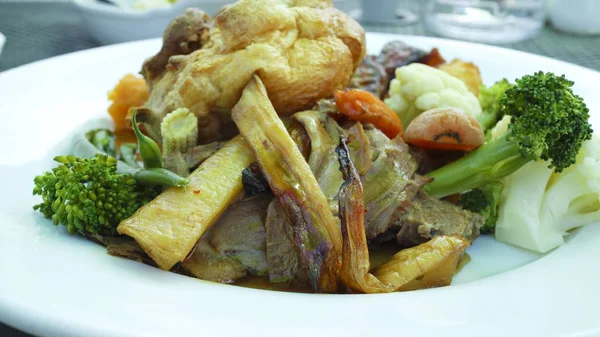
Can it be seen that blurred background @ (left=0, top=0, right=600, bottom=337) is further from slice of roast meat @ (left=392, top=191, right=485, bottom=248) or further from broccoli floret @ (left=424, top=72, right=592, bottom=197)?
slice of roast meat @ (left=392, top=191, right=485, bottom=248)

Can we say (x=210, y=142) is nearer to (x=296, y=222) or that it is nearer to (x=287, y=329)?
(x=296, y=222)

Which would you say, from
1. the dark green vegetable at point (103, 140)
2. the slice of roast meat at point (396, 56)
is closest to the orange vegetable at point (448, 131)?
the slice of roast meat at point (396, 56)

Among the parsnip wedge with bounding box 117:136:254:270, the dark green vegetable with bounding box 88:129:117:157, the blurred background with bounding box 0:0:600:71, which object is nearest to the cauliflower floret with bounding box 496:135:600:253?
the parsnip wedge with bounding box 117:136:254:270

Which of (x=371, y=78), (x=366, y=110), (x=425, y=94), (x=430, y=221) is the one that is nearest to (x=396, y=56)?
(x=371, y=78)

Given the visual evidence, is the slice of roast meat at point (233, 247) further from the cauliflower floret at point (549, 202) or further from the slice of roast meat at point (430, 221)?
the cauliflower floret at point (549, 202)

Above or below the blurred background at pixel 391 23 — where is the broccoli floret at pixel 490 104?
above

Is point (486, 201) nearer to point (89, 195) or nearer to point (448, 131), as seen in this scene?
point (448, 131)

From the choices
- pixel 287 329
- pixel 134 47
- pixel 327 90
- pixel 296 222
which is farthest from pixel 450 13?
pixel 287 329
